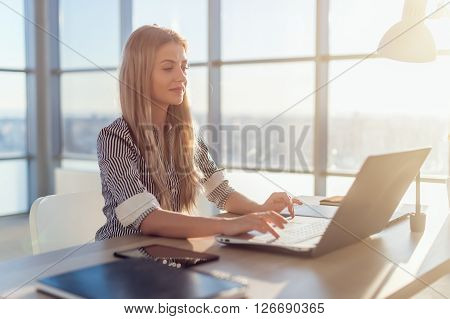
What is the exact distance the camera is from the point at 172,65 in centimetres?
173

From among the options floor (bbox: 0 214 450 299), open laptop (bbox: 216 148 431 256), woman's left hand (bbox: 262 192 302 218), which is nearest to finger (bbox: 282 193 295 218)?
woman's left hand (bbox: 262 192 302 218)

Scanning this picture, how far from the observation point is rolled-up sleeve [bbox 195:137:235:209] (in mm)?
1834

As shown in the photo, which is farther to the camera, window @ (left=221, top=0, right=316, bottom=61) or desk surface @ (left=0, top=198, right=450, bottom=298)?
window @ (left=221, top=0, right=316, bottom=61)

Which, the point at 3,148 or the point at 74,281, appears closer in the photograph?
the point at 74,281

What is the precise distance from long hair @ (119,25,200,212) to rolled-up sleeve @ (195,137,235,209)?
3.5 inches

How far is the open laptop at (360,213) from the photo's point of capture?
105 cm

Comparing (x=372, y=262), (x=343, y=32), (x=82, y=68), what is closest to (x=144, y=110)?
(x=372, y=262)

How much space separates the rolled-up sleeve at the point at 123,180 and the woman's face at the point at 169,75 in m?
0.24

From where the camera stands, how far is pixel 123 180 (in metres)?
1.45

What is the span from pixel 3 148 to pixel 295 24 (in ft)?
9.43

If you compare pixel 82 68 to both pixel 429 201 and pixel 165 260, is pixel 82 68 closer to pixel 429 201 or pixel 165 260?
pixel 429 201

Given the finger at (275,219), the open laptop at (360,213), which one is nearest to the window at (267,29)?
the open laptop at (360,213)

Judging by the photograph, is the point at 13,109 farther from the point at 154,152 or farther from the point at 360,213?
the point at 360,213

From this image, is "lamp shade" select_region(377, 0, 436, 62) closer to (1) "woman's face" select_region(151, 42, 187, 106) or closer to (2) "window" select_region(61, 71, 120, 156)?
(1) "woman's face" select_region(151, 42, 187, 106)
